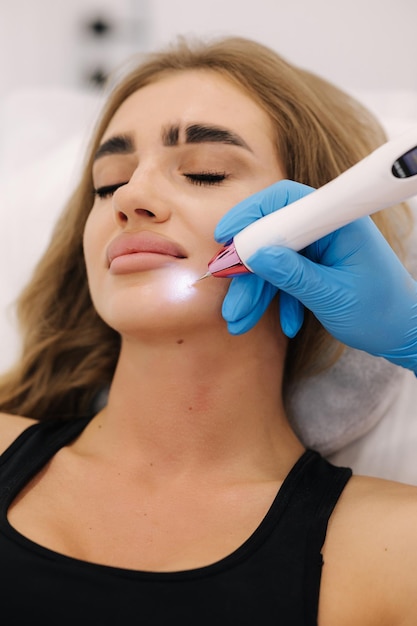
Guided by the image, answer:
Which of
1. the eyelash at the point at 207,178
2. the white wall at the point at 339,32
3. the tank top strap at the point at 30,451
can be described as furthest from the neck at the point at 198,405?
the white wall at the point at 339,32

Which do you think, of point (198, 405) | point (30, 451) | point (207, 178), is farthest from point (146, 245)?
point (30, 451)

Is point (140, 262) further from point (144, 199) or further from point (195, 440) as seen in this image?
point (195, 440)

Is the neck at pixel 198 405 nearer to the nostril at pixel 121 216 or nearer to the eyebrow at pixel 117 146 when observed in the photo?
the nostril at pixel 121 216

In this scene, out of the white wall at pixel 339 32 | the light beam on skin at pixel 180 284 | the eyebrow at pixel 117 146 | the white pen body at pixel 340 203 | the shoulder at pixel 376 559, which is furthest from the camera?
the white wall at pixel 339 32

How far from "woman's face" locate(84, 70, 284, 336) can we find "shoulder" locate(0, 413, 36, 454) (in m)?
0.26

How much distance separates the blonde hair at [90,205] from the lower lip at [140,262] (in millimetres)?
277

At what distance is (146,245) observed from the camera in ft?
3.53

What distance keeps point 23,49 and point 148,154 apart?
161 centimetres

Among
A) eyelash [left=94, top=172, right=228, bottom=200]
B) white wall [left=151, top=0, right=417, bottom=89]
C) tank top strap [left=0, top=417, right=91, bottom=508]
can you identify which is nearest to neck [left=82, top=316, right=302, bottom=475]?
tank top strap [left=0, top=417, right=91, bottom=508]

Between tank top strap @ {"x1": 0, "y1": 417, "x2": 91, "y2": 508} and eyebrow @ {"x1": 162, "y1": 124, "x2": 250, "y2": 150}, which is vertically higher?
eyebrow @ {"x1": 162, "y1": 124, "x2": 250, "y2": 150}

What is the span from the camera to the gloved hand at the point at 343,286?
0.99 meters

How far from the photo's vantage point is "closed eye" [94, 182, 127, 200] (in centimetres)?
123

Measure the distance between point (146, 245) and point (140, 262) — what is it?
0.09 ft

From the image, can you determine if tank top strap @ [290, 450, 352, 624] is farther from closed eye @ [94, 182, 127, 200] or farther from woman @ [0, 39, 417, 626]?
closed eye @ [94, 182, 127, 200]
